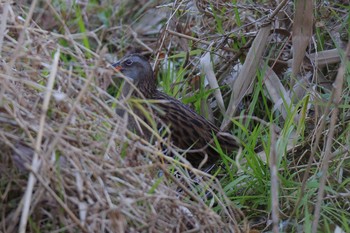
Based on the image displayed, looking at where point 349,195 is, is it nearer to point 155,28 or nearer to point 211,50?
point 211,50

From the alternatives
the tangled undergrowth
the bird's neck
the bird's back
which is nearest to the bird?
the bird's back

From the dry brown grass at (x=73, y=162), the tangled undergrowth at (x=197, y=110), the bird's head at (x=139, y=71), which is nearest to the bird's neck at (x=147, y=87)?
the bird's head at (x=139, y=71)

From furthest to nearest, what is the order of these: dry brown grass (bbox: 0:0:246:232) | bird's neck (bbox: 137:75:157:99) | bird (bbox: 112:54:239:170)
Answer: bird's neck (bbox: 137:75:157:99) → bird (bbox: 112:54:239:170) → dry brown grass (bbox: 0:0:246:232)

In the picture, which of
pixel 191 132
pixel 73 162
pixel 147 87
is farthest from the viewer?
pixel 147 87

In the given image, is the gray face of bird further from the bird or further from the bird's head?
the bird

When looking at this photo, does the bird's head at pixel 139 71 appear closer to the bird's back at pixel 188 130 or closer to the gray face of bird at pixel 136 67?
the gray face of bird at pixel 136 67

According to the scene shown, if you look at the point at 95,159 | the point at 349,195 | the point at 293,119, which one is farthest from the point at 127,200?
the point at 293,119

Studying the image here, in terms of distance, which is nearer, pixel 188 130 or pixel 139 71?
pixel 188 130

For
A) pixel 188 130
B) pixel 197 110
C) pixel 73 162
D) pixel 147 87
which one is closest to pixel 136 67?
pixel 147 87

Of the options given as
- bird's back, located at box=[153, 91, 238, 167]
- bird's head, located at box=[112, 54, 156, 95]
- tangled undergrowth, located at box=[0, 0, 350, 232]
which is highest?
tangled undergrowth, located at box=[0, 0, 350, 232]

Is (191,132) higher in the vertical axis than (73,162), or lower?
lower

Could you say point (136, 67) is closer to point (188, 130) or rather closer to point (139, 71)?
point (139, 71)

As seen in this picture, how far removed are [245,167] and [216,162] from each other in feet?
1.42

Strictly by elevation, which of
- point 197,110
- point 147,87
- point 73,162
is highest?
point 73,162
